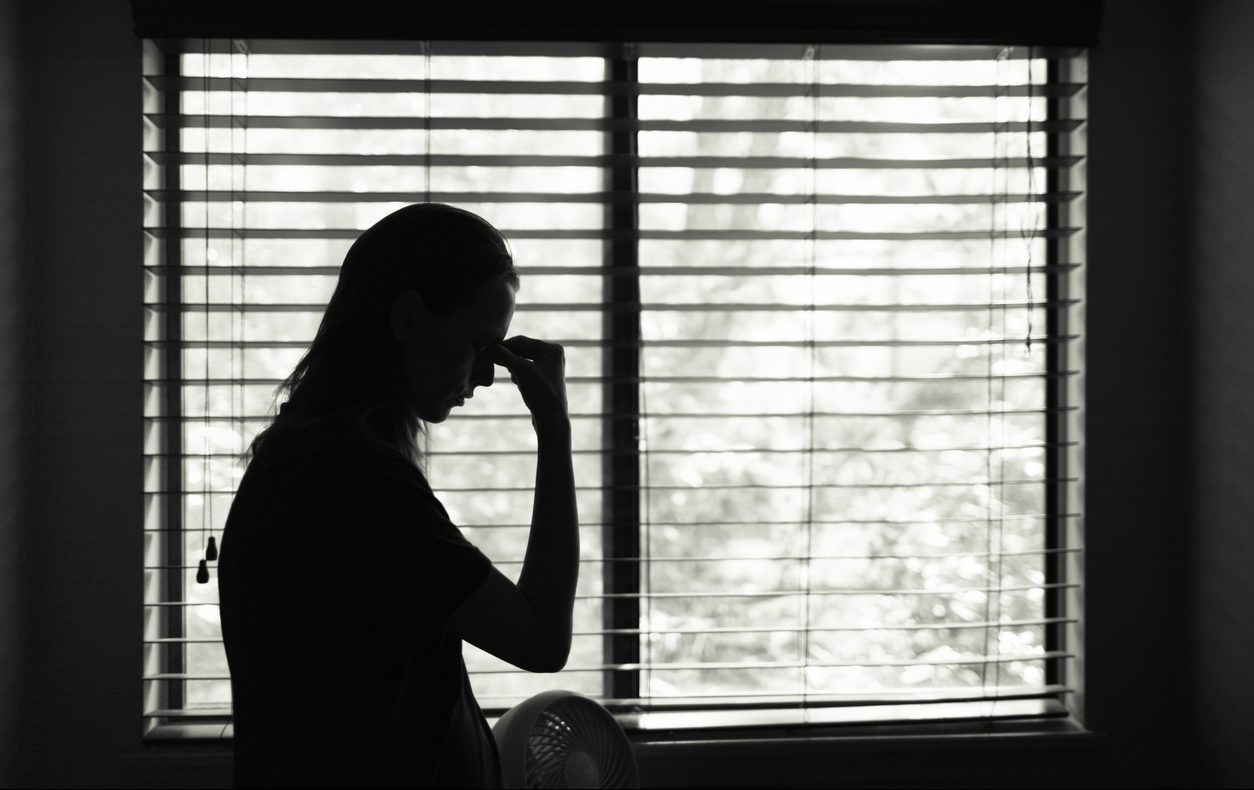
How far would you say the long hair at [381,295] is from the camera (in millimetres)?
950

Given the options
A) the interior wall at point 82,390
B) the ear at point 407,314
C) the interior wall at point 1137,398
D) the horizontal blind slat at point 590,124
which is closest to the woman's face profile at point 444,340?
the ear at point 407,314

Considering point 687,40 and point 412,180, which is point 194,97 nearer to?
point 412,180

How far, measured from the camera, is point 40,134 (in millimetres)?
1646

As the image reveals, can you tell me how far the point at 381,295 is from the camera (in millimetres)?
954

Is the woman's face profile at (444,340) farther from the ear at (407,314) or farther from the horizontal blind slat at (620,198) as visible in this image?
the horizontal blind slat at (620,198)

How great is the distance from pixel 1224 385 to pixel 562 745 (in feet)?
4.54

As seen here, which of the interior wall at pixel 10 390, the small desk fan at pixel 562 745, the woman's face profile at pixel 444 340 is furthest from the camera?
the interior wall at pixel 10 390

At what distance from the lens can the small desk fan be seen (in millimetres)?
1272

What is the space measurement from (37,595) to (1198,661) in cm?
224

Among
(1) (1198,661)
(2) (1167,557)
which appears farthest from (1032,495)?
(1) (1198,661)

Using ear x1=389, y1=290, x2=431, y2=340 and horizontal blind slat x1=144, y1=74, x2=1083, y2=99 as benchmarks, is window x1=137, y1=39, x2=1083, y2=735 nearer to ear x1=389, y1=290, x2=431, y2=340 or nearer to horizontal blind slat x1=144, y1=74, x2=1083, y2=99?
horizontal blind slat x1=144, y1=74, x2=1083, y2=99

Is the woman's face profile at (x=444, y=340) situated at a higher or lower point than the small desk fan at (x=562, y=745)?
higher

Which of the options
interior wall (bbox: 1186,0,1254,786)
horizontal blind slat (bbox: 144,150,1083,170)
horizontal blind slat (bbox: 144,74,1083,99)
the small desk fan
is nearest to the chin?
the small desk fan

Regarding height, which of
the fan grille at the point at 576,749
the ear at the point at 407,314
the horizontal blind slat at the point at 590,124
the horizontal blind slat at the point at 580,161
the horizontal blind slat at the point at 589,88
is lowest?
the fan grille at the point at 576,749
